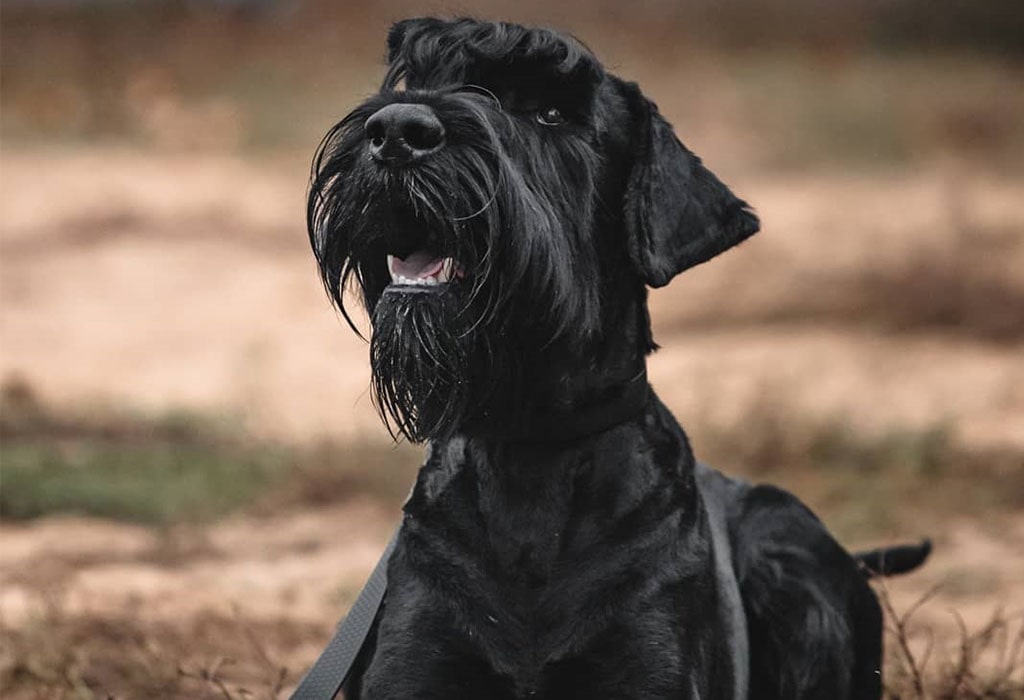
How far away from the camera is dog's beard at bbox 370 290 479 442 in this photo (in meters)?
3.37

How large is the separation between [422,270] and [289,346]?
9.66 meters

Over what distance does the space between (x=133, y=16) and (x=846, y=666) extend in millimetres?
19328

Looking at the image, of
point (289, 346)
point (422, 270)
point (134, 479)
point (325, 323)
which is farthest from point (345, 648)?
point (325, 323)

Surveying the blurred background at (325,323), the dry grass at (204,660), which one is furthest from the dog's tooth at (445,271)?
the dry grass at (204,660)

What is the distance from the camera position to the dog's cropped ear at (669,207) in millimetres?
3701

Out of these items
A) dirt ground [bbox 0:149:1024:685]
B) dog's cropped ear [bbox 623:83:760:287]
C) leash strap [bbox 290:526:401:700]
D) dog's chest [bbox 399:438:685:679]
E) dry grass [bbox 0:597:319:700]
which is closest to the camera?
dog's chest [bbox 399:438:685:679]

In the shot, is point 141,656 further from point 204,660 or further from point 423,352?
point 423,352

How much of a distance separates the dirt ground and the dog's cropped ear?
2.52 metres

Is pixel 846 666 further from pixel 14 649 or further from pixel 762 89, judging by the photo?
pixel 762 89

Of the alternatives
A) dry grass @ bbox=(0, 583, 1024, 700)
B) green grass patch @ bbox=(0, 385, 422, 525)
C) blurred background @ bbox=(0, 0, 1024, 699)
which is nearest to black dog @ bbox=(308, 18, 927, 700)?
blurred background @ bbox=(0, 0, 1024, 699)

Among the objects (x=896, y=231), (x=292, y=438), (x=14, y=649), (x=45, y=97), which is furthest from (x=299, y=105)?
(x=14, y=649)

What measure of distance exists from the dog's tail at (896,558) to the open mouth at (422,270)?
1.96 m

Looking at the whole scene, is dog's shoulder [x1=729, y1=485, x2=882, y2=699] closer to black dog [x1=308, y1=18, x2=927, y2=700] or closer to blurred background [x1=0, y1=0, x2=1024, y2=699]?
blurred background [x1=0, y1=0, x2=1024, y2=699]

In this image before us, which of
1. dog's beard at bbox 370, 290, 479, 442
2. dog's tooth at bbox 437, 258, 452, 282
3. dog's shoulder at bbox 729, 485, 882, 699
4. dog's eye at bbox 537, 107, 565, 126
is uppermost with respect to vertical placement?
dog's eye at bbox 537, 107, 565, 126
